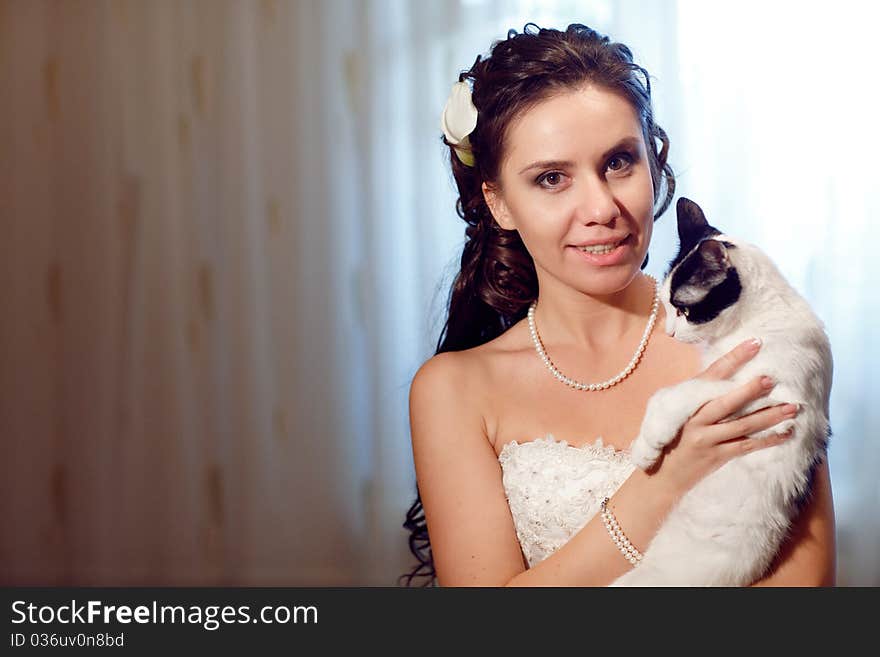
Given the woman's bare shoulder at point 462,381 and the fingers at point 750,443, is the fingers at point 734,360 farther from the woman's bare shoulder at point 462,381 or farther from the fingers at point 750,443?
the woman's bare shoulder at point 462,381

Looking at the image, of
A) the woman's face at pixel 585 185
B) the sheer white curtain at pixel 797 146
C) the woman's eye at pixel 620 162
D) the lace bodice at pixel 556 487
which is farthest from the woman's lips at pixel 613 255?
the sheer white curtain at pixel 797 146

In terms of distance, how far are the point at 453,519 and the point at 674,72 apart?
79.1 inches

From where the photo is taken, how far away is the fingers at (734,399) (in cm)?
101

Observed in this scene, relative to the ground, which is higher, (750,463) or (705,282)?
(705,282)

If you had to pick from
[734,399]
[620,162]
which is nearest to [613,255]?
[620,162]

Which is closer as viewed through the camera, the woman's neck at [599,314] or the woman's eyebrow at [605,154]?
the woman's eyebrow at [605,154]

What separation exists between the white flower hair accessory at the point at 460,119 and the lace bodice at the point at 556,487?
0.55 m

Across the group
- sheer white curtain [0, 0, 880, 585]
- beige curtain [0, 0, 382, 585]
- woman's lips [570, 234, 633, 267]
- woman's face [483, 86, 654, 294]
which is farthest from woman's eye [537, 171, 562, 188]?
beige curtain [0, 0, 382, 585]

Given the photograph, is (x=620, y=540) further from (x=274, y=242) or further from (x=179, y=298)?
(x=179, y=298)

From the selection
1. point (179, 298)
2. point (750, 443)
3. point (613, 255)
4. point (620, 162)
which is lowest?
point (750, 443)

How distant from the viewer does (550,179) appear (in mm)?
1325

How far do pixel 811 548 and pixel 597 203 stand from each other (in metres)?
0.54

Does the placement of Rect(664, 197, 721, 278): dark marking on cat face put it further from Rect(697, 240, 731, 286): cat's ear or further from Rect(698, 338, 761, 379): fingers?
Rect(698, 338, 761, 379): fingers

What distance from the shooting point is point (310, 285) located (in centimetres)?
316
